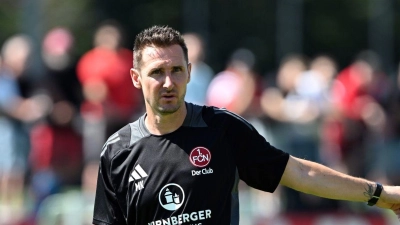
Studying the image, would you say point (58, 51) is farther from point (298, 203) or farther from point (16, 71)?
point (298, 203)

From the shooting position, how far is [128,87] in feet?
38.2

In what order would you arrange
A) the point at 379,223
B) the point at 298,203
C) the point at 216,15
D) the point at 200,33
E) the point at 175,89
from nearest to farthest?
1. the point at 175,89
2. the point at 379,223
3. the point at 298,203
4. the point at 200,33
5. the point at 216,15

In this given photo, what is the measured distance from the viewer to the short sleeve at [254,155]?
5.79 m

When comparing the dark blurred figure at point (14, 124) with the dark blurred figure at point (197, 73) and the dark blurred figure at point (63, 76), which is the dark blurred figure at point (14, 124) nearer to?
the dark blurred figure at point (63, 76)

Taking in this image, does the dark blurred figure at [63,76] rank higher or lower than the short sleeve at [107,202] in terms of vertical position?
higher

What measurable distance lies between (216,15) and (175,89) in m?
11.6

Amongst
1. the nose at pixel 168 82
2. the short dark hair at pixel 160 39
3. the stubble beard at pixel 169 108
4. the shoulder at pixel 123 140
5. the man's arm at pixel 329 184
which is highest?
the short dark hair at pixel 160 39

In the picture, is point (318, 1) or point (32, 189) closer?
point (32, 189)

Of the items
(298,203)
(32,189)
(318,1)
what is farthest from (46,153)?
(318,1)

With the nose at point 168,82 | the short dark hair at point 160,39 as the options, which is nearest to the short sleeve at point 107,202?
the nose at point 168,82

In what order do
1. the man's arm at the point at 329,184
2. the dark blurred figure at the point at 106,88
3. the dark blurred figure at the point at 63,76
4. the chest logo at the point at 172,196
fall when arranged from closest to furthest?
the chest logo at the point at 172,196, the man's arm at the point at 329,184, the dark blurred figure at the point at 106,88, the dark blurred figure at the point at 63,76

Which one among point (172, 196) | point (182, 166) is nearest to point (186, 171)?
point (182, 166)

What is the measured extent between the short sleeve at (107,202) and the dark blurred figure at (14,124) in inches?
227

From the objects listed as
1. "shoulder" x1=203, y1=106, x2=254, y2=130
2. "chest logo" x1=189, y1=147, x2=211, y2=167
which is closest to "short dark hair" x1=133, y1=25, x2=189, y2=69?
"shoulder" x1=203, y1=106, x2=254, y2=130
